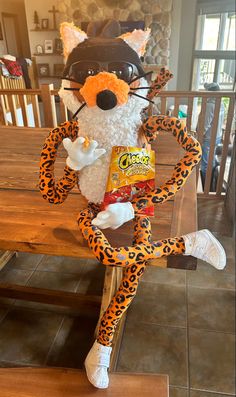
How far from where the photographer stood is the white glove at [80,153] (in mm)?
721

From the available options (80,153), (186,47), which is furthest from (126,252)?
(186,47)

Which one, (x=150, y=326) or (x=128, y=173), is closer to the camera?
(x=128, y=173)

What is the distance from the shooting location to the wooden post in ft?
7.39

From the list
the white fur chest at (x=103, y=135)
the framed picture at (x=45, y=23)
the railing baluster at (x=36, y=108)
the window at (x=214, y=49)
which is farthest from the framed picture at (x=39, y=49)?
the white fur chest at (x=103, y=135)

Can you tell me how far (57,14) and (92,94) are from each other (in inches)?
84.4

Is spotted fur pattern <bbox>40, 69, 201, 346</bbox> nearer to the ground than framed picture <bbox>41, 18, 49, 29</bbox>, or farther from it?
nearer to the ground

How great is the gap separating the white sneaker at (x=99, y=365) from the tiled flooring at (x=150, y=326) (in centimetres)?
49

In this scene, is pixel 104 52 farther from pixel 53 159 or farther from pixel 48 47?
pixel 48 47

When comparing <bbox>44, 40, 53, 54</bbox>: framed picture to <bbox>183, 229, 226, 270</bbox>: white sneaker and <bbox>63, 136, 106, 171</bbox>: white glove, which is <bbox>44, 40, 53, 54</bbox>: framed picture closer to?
<bbox>63, 136, 106, 171</bbox>: white glove

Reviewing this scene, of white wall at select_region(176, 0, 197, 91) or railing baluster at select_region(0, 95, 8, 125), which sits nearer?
railing baluster at select_region(0, 95, 8, 125)

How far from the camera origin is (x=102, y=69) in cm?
74

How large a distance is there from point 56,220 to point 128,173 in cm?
30

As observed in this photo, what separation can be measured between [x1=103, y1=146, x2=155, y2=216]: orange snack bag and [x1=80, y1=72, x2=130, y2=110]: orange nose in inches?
4.5

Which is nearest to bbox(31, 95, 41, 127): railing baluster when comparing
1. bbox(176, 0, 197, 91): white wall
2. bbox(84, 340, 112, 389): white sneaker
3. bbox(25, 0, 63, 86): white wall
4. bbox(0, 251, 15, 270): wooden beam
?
bbox(25, 0, 63, 86): white wall
